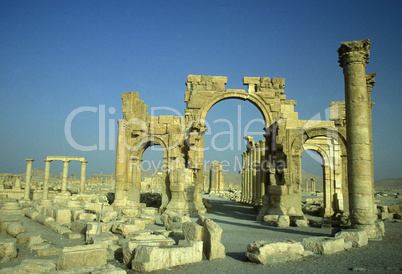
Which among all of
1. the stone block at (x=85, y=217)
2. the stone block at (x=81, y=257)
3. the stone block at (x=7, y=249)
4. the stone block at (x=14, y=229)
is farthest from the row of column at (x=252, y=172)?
the stone block at (x=81, y=257)

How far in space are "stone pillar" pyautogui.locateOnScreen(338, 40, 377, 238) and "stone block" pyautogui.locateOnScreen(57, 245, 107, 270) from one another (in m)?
6.82

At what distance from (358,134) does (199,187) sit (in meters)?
9.40

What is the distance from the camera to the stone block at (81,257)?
223 inches

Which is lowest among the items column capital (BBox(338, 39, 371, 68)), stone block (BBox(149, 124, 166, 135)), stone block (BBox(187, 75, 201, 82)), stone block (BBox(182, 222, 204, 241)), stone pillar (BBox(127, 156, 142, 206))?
stone block (BBox(182, 222, 204, 241))

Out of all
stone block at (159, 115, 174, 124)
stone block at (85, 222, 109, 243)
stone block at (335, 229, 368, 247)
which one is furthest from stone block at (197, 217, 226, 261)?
stone block at (159, 115, 174, 124)

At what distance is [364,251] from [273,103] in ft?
39.1

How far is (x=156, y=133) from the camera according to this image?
60.2 feet

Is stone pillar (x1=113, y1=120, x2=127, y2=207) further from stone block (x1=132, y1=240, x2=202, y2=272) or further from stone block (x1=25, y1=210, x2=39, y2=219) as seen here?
stone block (x1=132, y1=240, x2=202, y2=272)

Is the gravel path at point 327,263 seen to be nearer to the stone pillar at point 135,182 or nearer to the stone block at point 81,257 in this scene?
the stone block at point 81,257

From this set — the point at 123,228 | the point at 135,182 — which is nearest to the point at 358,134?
the point at 123,228

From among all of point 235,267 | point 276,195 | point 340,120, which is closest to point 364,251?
point 235,267

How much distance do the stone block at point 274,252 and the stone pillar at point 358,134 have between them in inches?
141

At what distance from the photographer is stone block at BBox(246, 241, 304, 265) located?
612 cm

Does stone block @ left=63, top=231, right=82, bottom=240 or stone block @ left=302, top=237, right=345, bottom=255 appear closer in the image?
stone block @ left=302, top=237, right=345, bottom=255
